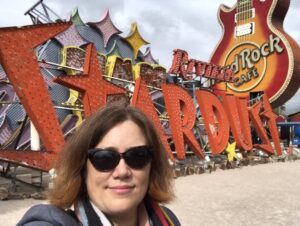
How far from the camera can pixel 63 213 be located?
1.51 meters

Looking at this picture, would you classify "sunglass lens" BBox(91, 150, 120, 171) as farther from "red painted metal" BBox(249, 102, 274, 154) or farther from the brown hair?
"red painted metal" BBox(249, 102, 274, 154)

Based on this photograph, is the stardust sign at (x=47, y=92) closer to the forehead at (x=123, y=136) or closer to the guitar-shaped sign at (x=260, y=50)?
the forehead at (x=123, y=136)


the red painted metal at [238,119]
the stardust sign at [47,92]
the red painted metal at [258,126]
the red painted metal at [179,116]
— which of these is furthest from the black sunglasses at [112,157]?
the red painted metal at [258,126]

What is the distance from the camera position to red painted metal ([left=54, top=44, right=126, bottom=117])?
32.4 feet

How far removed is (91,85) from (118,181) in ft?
28.7

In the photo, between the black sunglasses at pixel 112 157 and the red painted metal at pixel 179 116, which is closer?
the black sunglasses at pixel 112 157

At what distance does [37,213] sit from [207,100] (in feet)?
48.8

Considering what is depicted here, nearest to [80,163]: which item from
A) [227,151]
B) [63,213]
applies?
[63,213]

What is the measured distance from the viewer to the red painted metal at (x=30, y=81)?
855cm

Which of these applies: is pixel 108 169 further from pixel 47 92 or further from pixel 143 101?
pixel 143 101

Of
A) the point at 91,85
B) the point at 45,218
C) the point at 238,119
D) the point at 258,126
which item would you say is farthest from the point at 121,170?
the point at 258,126

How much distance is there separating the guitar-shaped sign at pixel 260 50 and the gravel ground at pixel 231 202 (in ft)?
52.0

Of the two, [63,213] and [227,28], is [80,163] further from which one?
[227,28]

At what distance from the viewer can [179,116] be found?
13.8 meters
